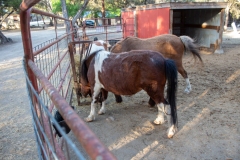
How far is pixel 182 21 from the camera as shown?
38.5ft

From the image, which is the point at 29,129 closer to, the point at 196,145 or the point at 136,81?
the point at 136,81

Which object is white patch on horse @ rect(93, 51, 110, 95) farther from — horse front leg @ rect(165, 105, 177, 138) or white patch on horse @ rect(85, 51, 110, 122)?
horse front leg @ rect(165, 105, 177, 138)

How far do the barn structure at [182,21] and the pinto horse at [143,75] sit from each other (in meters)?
5.41

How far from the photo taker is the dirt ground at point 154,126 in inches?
113

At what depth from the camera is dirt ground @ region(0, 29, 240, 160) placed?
2.87m

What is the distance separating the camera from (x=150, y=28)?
30.9 feet

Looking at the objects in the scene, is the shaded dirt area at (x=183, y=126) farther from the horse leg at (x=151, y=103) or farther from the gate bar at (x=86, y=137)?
the gate bar at (x=86, y=137)

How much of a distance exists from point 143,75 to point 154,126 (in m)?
0.96

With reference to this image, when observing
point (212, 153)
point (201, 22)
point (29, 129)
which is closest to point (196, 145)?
point (212, 153)

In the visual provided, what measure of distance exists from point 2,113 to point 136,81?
9.25 ft

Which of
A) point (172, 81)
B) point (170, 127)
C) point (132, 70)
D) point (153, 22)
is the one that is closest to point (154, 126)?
point (170, 127)

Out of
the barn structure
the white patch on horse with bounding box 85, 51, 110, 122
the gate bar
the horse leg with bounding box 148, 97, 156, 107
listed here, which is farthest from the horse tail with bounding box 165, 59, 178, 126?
the barn structure

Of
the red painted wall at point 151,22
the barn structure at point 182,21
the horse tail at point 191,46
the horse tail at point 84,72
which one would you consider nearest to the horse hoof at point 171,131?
the horse tail at point 84,72

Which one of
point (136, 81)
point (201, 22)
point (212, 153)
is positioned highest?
point (201, 22)
